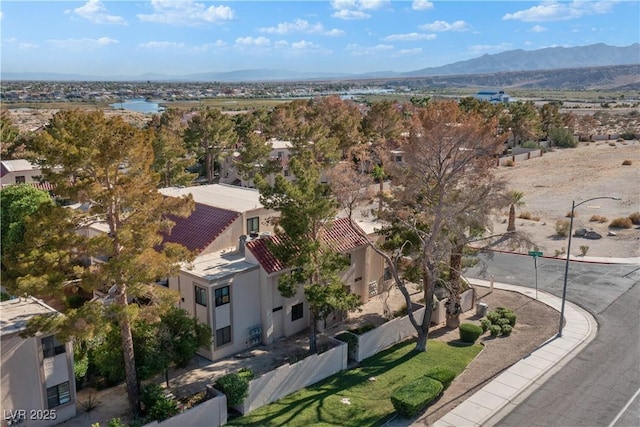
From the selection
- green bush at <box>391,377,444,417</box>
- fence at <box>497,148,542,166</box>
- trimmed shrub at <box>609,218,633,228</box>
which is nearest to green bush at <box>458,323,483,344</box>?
green bush at <box>391,377,444,417</box>

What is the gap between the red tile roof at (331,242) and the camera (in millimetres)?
27859

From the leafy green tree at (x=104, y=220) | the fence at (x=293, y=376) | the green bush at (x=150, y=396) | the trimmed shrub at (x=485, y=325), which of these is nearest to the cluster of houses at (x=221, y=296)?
the leafy green tree at (x=104, y=220)

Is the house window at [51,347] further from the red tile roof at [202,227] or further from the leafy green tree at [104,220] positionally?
the red tile roof at [202,227]

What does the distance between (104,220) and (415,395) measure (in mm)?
14117

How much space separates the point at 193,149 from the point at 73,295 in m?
34.0

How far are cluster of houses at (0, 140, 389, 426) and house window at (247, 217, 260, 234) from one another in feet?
0.20

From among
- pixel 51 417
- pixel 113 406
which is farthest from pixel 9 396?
pixel 113 406

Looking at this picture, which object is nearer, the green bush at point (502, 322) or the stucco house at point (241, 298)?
the stucco house at point (241, 298)

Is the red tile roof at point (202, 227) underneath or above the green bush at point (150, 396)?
above

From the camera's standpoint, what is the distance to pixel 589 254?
44.4 m

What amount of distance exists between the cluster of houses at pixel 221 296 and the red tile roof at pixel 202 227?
0.23ft

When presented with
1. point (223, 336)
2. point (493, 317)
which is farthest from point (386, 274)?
point (223, 336)

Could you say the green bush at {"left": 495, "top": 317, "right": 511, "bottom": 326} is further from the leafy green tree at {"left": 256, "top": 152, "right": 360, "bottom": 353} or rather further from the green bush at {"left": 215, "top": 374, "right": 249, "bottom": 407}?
the green bush at {"left": 215, "top": 374, "right": 249, "bottom": 407}

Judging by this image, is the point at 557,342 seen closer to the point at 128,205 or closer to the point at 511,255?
the point at 511,255
